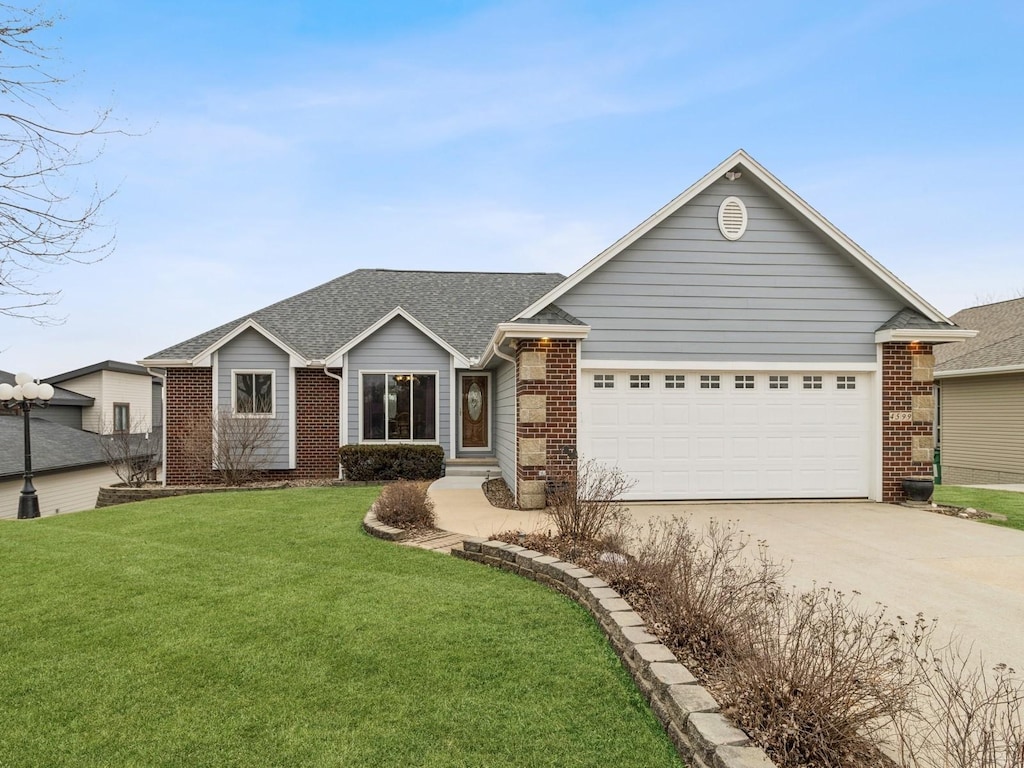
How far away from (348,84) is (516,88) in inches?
167

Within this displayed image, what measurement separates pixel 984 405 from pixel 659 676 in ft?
59.9

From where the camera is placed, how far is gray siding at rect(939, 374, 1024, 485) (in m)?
15.7

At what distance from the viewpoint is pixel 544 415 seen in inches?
386

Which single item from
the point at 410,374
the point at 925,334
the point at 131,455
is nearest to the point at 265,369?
the point at 410,374

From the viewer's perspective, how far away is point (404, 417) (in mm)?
15266

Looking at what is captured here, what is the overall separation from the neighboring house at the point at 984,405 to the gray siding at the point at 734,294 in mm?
8241

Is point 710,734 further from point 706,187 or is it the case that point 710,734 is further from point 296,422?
point 296,422

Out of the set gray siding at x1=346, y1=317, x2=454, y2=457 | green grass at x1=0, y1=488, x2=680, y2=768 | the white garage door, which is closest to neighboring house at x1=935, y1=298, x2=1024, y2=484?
the white garage door

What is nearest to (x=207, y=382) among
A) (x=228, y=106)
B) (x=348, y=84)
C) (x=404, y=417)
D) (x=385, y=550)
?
(x=404, y=417)

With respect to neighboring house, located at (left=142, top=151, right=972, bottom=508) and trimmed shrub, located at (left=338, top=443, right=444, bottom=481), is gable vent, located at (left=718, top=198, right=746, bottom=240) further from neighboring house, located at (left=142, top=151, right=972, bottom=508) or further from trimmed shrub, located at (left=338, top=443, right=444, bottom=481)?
trimmed shrub, located at (left=338, top=443, right=444, bottom=481)

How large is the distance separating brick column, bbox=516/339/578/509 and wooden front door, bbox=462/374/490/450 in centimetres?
627

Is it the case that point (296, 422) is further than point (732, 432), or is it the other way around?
point (296, 422)

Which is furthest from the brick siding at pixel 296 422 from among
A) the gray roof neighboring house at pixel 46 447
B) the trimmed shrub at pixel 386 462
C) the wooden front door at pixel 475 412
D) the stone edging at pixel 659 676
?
the stone edging at pixel 659 676

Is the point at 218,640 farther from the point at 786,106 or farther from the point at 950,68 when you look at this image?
the point at 950,68
